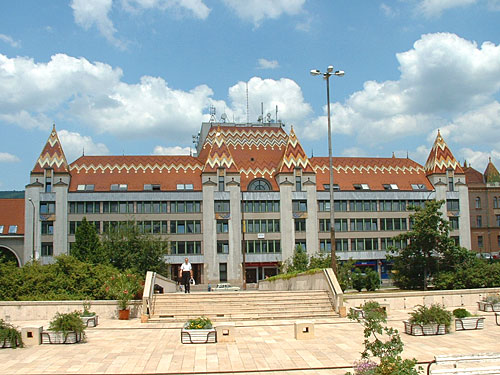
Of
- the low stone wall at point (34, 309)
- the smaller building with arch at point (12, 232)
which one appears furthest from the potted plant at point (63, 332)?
the smaller building with arch at point (12, 232)

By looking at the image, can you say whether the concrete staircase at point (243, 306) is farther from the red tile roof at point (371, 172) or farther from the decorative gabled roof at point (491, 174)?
the decorative gabled roof at point (491, 174)

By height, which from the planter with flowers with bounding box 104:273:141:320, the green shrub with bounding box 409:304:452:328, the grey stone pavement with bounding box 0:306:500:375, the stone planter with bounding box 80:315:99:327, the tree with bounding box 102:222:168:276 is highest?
the tree with bounding box 102:222:168:276

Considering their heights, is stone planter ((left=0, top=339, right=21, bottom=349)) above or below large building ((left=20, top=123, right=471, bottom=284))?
below

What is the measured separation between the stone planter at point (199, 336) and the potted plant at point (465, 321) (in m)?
8.07

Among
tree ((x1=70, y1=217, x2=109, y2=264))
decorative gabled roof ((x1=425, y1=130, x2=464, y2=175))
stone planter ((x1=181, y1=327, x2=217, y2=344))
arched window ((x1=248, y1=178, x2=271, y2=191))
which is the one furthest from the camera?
decorative gabled roof ((x1=425, y1=130, x2=464, y2=175))

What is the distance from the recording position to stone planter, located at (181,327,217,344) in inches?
659

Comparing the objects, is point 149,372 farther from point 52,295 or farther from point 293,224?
point 293,224

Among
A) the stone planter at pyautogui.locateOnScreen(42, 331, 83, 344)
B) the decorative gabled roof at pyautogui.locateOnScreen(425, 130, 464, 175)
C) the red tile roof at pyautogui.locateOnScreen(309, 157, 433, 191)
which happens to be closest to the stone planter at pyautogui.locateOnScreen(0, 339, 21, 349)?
the stone planter at pyautogui.locateOnScreen(42, 331, 83, 344)

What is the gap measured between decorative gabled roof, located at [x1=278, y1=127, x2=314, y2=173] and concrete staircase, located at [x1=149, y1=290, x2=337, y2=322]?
4240 cm

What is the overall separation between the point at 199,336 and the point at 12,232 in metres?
54.5

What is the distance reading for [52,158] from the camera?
64.5 m

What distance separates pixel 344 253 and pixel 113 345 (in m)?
52.6

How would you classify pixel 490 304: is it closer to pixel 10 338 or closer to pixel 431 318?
pixel 431 318

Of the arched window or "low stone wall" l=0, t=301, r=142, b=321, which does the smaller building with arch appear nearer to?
the arched window
